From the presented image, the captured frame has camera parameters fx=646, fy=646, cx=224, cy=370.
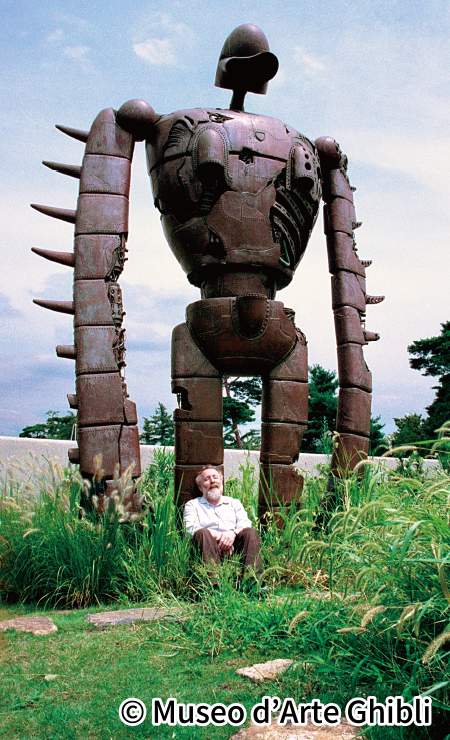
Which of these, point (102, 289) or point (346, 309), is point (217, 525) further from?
point (346, 309)

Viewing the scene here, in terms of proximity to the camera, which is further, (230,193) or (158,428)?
(158,428)

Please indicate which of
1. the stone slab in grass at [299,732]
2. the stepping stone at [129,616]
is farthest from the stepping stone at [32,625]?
the stone slab in grass at [299,732]

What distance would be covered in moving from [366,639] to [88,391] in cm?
237

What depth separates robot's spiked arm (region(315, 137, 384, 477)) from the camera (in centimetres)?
504

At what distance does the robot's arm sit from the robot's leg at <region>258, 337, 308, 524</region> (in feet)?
2.90

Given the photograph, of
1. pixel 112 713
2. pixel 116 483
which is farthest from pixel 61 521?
pixel 112 713

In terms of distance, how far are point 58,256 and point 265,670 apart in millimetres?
2989

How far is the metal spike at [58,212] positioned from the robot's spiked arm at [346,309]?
2.08 metres

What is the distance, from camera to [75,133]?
456cm

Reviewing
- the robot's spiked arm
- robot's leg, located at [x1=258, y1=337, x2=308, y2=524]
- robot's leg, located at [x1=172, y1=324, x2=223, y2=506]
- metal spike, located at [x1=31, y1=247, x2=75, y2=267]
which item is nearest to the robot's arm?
metal spike, located at [x1=31, y1=247, x2=75, y2=267]

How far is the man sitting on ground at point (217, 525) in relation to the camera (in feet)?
12.0

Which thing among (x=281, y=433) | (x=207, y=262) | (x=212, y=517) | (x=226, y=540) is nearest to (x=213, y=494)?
(x=212, y=517)

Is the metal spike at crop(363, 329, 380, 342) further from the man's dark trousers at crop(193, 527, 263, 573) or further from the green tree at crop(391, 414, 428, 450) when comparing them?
the green tree at crop(391, 414, 428, 450)

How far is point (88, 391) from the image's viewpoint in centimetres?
412
